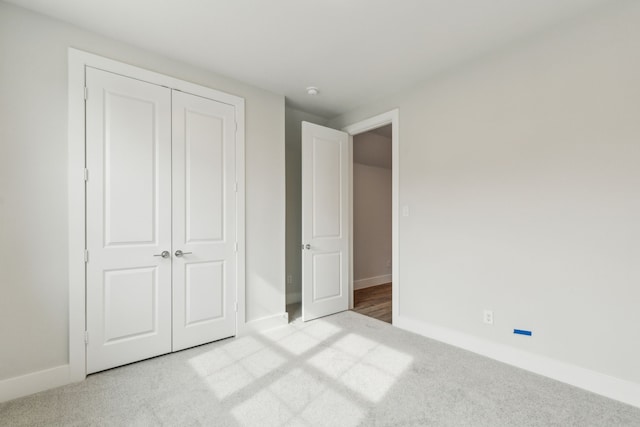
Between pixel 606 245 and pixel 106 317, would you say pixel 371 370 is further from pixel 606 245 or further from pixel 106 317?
pixel 106 317

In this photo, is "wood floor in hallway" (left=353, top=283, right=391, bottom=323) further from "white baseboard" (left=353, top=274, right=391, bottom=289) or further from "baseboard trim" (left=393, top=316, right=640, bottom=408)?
"baseboard trim" (left=393, top=316, right=640, bottom=408)

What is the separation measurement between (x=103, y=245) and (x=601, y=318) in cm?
364

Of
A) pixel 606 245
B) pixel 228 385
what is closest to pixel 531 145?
pixel 606 245

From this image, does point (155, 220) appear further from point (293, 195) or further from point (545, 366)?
point (545, 366)

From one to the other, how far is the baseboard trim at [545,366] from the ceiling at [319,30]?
250 cm

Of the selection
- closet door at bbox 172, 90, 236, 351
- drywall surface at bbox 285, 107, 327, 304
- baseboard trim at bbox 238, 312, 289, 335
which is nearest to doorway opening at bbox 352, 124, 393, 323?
drywall surface at bbox 285, 107, 327, 304

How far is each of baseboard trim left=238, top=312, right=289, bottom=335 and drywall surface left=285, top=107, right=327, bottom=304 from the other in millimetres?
660

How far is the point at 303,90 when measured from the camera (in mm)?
3197

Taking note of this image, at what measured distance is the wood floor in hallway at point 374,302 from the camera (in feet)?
11.8

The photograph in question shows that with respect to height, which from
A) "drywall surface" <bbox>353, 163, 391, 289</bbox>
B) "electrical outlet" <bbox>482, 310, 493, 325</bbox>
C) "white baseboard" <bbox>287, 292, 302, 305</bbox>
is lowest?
"white baseboard" <bbox>287, 292, 302, 305</bbox>

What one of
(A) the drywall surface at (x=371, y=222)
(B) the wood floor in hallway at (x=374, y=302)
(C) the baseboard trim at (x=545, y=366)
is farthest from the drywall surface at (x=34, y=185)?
A: (A) the drywall surface at (x=371, y=222)

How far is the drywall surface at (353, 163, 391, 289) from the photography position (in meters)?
5.00

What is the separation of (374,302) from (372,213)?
1.73 meters

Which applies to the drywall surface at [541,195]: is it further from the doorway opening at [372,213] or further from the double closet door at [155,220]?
the double closet door at [155,220]
